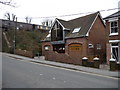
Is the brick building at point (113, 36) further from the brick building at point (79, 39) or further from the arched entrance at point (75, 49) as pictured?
the arched entrance at point (75, 49)

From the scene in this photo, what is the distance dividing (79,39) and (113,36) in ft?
21.5

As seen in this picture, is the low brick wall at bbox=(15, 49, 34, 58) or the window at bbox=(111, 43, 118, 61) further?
the low brick wall at bbox=(15, 49, 34, 58)

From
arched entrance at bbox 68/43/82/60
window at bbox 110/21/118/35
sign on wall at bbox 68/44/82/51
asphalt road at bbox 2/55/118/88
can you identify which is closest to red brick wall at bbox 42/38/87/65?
arched entrance at bbox 68/43/82/60

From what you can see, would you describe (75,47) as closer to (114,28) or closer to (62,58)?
(62,58)

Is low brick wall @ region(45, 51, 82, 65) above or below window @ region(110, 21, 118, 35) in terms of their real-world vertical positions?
below

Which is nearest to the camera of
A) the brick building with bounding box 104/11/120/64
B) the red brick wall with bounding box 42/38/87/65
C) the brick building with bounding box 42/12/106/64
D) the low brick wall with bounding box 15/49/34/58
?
the brick building with bounding box 104/11/120/64

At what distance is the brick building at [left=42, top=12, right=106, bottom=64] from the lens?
73.2 ft

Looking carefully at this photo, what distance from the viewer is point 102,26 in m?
25.8

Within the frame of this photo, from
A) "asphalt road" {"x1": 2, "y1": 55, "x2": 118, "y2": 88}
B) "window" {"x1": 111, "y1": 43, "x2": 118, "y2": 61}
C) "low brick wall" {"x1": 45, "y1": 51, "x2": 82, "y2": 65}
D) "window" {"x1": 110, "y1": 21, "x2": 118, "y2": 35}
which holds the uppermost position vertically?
"window" {"x1": 110, "y1": 21, "x2": 118, "y2": 35}

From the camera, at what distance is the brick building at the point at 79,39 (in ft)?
73.2

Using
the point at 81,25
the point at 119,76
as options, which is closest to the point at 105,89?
the point at 119,76

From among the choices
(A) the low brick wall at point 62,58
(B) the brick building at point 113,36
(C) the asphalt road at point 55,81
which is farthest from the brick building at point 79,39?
(C) the asphalt road at point 55,81

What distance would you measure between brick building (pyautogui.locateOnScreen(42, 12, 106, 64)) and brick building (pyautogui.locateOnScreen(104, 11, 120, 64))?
2924 millimetres

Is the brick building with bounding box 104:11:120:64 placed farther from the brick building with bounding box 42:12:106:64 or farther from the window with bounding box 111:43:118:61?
the brick building with bounding box 42:12:106:64
